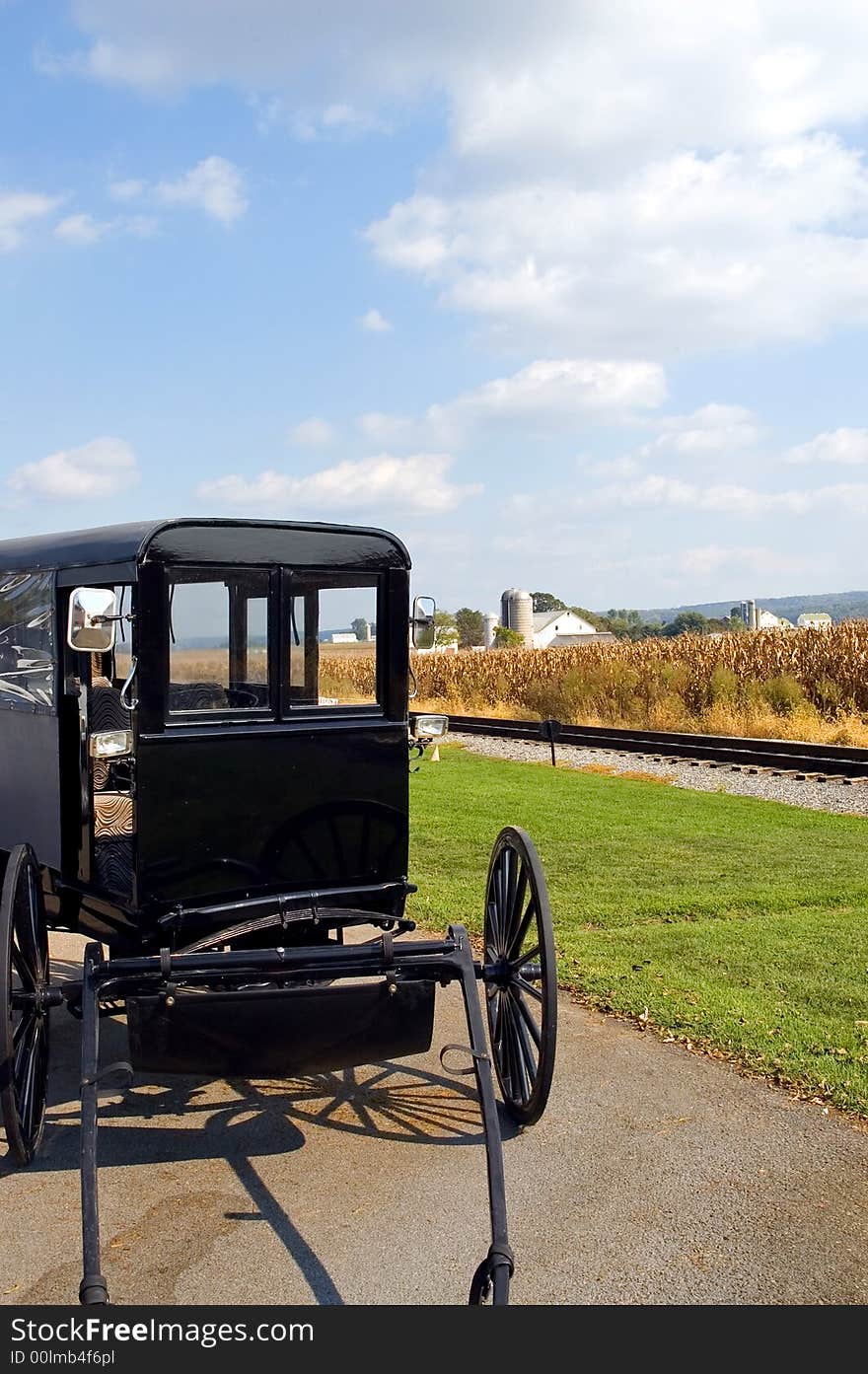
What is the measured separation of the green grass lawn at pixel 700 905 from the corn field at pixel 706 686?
8.89 meters

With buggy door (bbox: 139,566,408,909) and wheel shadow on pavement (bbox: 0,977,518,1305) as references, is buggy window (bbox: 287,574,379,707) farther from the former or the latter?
wheel shadow on pavement (bbox: 0,977,518,1305)

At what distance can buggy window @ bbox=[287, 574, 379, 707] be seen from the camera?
18.3 feet

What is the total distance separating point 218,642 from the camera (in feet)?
18.1

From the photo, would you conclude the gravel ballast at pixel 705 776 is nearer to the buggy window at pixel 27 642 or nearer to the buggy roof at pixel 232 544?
the buggy roof at pixel 232 544

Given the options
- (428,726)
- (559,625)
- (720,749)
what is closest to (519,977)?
(428,726)

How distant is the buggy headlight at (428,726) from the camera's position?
5.94 m

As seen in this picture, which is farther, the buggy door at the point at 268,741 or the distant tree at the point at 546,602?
the distant tree at the point at 546,602

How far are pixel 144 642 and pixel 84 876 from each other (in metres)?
1.58

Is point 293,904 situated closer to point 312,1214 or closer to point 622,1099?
point 312,1214

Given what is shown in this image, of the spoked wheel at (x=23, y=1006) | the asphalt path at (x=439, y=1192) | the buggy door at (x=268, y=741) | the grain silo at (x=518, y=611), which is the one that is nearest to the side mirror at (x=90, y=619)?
the buggy door at (x=268, y=741)

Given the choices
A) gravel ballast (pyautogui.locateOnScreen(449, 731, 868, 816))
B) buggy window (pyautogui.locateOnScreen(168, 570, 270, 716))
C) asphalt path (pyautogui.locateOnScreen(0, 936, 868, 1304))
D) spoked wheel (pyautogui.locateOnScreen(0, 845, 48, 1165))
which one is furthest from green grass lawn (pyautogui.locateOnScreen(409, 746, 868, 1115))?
spoked wheel (pyautogui.locateOnScreen(0, 845, 48, 1165))

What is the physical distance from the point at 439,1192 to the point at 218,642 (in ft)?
8.38

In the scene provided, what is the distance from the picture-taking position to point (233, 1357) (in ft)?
11.6

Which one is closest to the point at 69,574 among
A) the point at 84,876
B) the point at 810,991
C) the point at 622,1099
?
the point at 84,876
